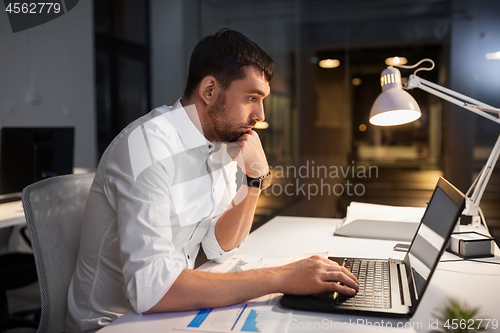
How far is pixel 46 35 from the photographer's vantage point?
10.7 ft

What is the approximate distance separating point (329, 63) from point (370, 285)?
2329 millimetres

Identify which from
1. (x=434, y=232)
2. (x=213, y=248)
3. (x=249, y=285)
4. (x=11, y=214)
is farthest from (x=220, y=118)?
(x=11, y=214)

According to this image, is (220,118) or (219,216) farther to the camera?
(219,216)

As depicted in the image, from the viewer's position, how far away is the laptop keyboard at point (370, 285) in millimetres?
797

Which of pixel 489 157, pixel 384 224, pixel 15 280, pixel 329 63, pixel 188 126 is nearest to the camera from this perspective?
pixel 188 126

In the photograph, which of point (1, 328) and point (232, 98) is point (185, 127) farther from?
point (1, 328)

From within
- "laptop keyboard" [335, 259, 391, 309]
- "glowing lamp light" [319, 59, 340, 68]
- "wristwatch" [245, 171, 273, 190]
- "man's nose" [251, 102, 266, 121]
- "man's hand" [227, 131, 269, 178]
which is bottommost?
"laptop keyboard" [335, 259, 391, 309]

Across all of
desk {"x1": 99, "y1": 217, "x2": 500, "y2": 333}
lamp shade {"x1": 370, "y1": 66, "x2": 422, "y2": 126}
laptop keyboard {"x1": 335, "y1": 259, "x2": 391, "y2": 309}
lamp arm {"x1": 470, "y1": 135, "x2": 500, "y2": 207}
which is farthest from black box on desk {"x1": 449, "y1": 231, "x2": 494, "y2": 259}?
lamp shade {"x1": 370, "y1": 66, "x2": 422, "y2": 126}

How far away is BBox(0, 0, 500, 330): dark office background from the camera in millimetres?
2660

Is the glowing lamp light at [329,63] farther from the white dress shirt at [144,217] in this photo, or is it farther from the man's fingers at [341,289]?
the man's fingers at [341,289]

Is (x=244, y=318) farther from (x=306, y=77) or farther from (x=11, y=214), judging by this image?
(x=306, y=77)

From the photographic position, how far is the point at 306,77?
118 inches

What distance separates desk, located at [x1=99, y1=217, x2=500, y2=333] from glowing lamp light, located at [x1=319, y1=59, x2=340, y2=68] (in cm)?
156

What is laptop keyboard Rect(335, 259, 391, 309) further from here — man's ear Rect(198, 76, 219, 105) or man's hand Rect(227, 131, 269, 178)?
man's ear Rect(198, 76, 219, 105)
